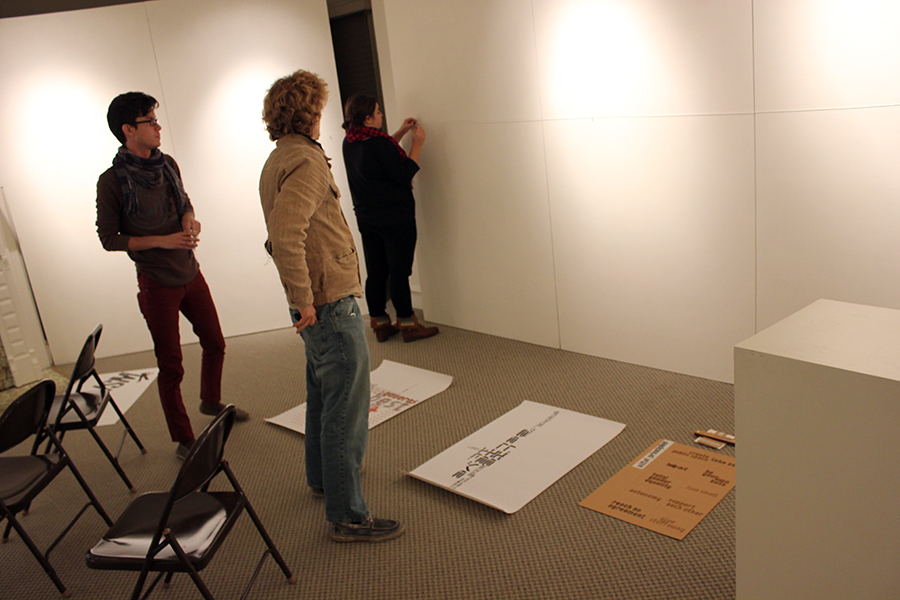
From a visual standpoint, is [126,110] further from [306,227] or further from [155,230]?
[306,227]

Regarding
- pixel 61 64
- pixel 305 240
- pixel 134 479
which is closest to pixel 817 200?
pixel 305 240

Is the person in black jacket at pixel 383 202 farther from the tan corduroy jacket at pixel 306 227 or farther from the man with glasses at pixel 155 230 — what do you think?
the tan corduroy jacket at pixel 306 227

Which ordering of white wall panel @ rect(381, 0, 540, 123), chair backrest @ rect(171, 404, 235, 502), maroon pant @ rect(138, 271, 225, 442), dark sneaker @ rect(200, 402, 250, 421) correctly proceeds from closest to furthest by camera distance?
chair backrest @ rect(171, 404, 235, 502) < maroon pant @ rect(138, 271, 225, 442) < dark sneaker @ rect(200, 402, 250, 421) < white wall panel @ rect(381, 0, 540, 123)

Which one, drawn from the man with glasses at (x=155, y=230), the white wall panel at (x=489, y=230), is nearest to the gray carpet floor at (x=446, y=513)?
the white wall panel at (x=489, y=230)

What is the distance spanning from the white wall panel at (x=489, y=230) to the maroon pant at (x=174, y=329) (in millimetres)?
1688

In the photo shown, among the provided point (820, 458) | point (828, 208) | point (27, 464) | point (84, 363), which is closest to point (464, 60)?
point (828, 208)

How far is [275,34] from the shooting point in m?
4.74

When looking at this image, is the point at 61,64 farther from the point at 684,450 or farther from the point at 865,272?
the point at 865,272

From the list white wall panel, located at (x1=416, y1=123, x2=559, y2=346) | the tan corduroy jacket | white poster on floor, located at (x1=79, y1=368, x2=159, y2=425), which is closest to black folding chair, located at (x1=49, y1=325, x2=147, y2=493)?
white poster on floor, located at (x1=79, y1=368, x2=159, y2=425)

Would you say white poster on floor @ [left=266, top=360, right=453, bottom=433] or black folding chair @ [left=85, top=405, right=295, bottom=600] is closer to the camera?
black folding chair @ [left=85, top=405, right=295, bottom=600]

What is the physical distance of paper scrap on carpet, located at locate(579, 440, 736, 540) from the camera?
247cm

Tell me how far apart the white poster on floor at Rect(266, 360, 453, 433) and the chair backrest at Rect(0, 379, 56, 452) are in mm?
1160

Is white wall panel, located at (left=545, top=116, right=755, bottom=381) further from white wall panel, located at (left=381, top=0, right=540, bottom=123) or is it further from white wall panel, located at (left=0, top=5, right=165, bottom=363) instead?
white wall panel, located at (left=0, top=5, right=165, bottom=363)

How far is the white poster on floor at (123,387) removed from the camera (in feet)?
13.3
